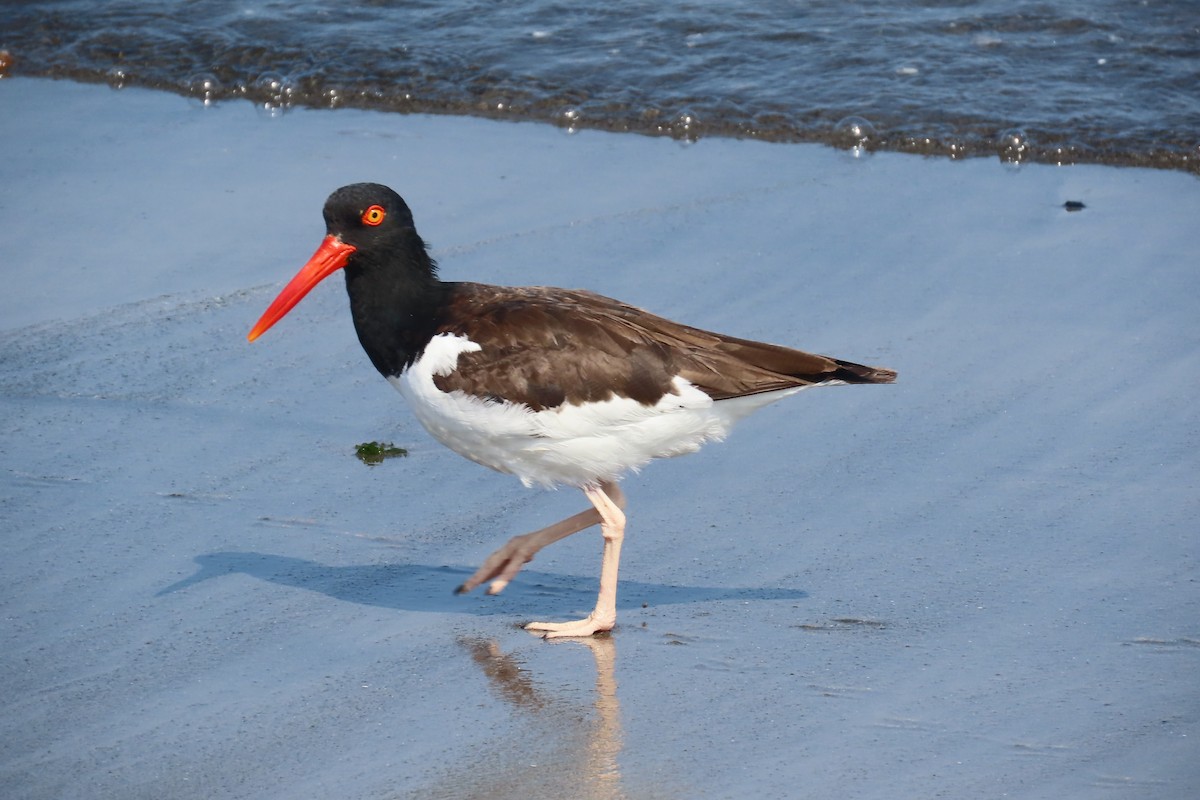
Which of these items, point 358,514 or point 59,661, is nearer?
point 59,661

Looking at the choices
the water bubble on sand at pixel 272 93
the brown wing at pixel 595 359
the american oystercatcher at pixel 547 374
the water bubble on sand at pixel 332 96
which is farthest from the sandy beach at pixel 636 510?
the water bubble on sand at pixel 332 96

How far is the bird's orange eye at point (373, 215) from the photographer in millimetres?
4875

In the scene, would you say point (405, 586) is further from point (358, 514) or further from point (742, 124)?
point (742, 124)

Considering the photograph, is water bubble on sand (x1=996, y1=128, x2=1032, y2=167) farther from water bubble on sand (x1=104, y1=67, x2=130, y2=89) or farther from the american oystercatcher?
water bubble on sand (x1=104, y1=67, x2=130, y2=89)

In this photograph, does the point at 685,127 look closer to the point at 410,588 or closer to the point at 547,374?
the point at 547,374

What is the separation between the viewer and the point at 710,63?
10055 mm

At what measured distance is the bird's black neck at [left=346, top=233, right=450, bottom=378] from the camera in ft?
15.7

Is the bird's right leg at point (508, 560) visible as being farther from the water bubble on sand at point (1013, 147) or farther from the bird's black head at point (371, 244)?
the water bubble on sand at point (1013, 147)

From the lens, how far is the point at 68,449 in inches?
213

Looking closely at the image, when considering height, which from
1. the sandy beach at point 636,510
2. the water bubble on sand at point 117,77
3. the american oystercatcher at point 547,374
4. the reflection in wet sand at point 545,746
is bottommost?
the reflection in wet sand at point 545,746

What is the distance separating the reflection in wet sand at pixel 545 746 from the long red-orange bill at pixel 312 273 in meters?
1.41

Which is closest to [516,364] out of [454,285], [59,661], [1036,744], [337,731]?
[454,285]

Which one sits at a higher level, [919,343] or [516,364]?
[516,364]

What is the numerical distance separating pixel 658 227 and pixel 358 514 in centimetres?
286
